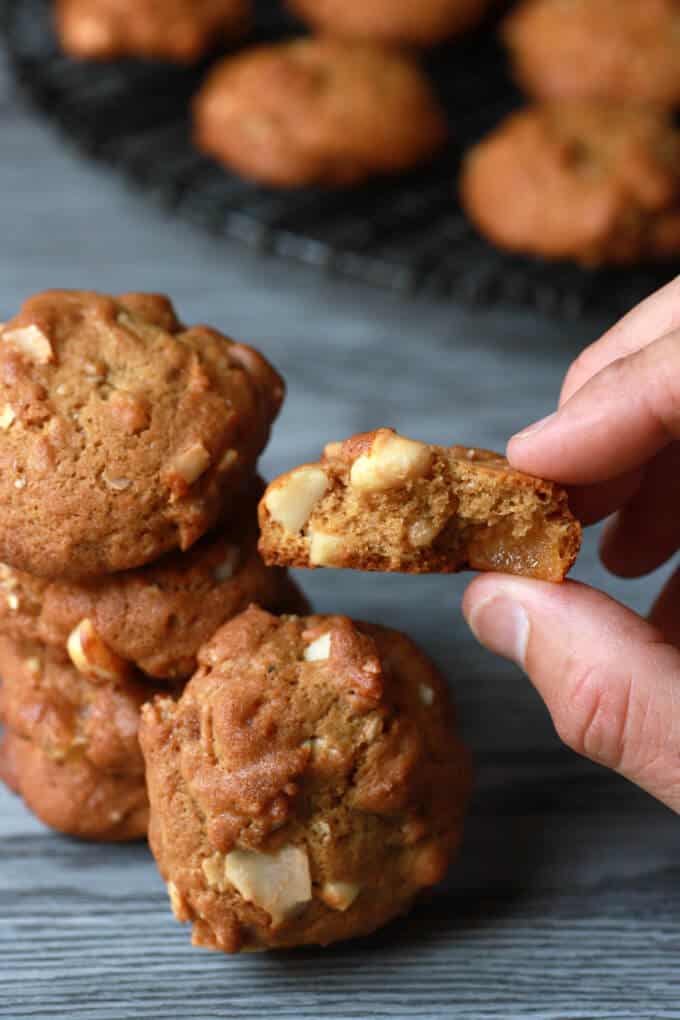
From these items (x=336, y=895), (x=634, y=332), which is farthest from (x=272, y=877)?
(x=634, y=332)

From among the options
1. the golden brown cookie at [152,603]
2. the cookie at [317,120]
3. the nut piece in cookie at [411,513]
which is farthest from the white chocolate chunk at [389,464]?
the cookie at [317,120]

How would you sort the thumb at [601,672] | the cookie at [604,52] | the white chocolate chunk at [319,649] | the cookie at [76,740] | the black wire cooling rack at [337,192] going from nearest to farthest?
the thumb at [601,672] → the white chocolate chunk at [319,649] → the cookie at [76,740] → the black wire cooling rack at [337,192] → the cookie at [604,52]

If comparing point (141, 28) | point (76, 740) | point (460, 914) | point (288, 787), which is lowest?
point (460, 914)

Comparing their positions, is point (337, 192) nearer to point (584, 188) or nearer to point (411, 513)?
point (584, 188)

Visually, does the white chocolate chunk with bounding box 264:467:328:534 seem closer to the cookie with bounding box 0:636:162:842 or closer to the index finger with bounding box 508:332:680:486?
the index finger with bounding box 508:332:680:486

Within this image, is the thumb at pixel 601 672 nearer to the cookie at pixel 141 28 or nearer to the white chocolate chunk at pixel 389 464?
the white chocolate chunk at pixel 389 464

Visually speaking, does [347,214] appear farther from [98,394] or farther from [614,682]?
[614,682]

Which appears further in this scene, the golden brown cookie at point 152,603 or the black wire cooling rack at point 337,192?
the black wire cooling rack at point 337,192
